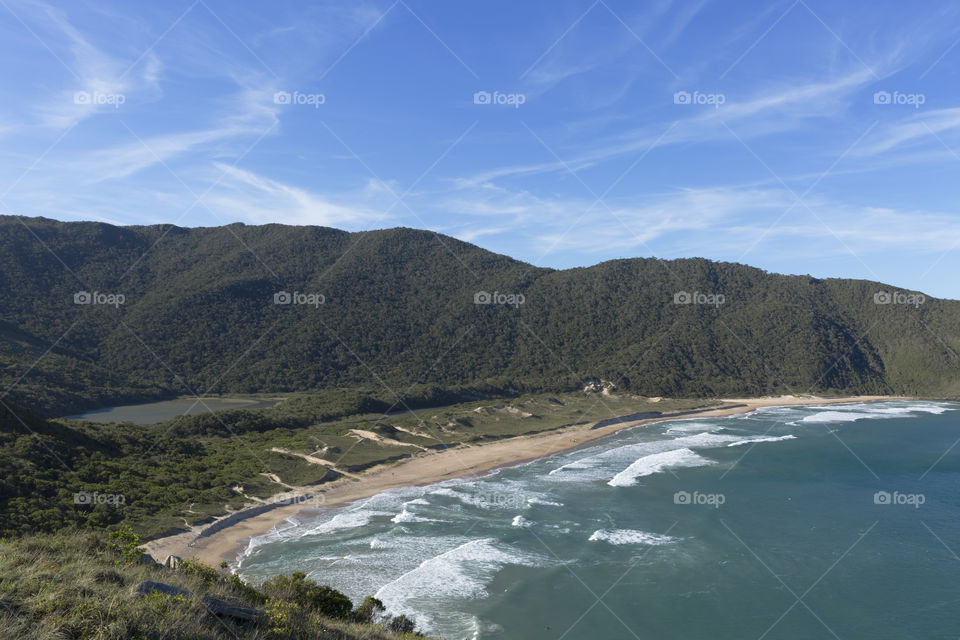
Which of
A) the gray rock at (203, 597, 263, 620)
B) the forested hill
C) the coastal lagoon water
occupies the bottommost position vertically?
the coastal lagoon water

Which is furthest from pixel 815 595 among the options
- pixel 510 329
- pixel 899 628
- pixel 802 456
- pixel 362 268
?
pixel 362 268

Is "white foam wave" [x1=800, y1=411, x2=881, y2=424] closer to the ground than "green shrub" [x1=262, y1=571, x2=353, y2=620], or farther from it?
closer to the ground

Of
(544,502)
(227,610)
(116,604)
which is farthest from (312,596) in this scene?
(544,502)

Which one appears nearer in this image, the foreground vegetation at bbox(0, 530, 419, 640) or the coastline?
the foreground vegetation at bbox(0, 530, 419, 640)

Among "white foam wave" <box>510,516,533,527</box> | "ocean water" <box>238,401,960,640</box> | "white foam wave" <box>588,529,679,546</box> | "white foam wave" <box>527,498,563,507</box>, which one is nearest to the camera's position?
"ocean water" <box>238,401,960,640</box>

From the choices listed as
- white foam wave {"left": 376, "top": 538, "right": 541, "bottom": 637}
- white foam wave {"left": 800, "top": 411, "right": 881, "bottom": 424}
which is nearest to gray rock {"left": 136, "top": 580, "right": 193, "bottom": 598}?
white foam wave {"left": 376, "top": 538, "right": 541, "bottom": 637}

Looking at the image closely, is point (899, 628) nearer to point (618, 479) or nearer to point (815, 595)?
point (815, 595)

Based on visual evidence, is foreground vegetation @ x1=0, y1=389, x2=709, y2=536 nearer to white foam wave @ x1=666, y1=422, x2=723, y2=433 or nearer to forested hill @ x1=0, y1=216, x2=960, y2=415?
white foam wave @ x1=666, y1=422, x2=723, y2=433

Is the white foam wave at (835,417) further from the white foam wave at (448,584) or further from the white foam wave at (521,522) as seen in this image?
the white foam wave at (448,584)
